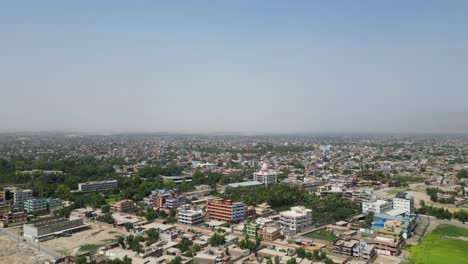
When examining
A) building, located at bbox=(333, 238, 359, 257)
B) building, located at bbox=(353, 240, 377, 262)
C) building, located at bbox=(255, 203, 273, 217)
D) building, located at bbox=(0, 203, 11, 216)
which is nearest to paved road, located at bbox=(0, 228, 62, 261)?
building, located at bbox=(0, 203, 11, 216)

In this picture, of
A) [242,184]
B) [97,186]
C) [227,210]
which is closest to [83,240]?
[227,210]

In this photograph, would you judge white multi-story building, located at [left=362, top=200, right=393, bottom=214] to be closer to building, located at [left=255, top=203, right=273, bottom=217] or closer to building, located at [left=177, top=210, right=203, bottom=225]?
building, located at [left=255, top=203, right=273, bottom=217]

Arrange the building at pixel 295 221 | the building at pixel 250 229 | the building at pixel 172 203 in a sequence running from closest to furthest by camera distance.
A: the building at pixel 250 229
the building at pixel 295 221
the building at pixel 172 203

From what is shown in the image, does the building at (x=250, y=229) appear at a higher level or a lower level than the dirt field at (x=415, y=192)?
higher

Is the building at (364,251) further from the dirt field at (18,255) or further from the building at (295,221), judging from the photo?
the dirt field at (18,255)

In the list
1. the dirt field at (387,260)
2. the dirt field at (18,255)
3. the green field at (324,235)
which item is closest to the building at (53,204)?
the dirt field at (18,255)

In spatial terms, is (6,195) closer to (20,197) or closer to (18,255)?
(20,197)
